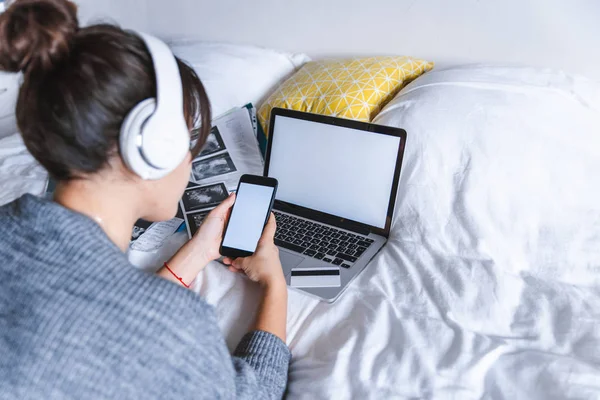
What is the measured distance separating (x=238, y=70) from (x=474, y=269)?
101 cm

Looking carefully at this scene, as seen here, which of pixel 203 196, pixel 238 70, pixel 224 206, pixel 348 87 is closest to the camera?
pixel 224 206

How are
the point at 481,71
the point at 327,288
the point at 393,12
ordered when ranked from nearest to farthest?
the point at 327,288
the point at 481,71
the point at 393,12

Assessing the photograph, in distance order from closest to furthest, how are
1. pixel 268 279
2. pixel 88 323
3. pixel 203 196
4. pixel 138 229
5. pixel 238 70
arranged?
pixel 88 323, pixel 268 279, pixel 138 229, pixel 203 196, pixel 238 70

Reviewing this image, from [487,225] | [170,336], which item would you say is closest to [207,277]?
[170,336]

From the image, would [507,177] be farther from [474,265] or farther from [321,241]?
[321,241]

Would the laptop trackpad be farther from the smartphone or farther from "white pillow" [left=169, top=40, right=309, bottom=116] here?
"white pillow" [left=169, top=40, right=309, bottom=116]

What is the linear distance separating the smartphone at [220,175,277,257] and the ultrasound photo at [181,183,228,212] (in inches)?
7.5

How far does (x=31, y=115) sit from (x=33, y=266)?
0.17 metres

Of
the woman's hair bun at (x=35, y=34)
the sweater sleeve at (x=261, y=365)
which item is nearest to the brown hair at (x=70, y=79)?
the woman's hair bun at (x=35, y=34)

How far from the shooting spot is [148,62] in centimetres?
61

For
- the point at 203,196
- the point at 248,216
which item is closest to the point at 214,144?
the point at 203,196

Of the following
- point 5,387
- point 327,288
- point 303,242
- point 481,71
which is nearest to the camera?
point 5,387

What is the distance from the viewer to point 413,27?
4.95 ft

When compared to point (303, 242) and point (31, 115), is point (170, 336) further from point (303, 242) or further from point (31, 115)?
point (303, 242)
